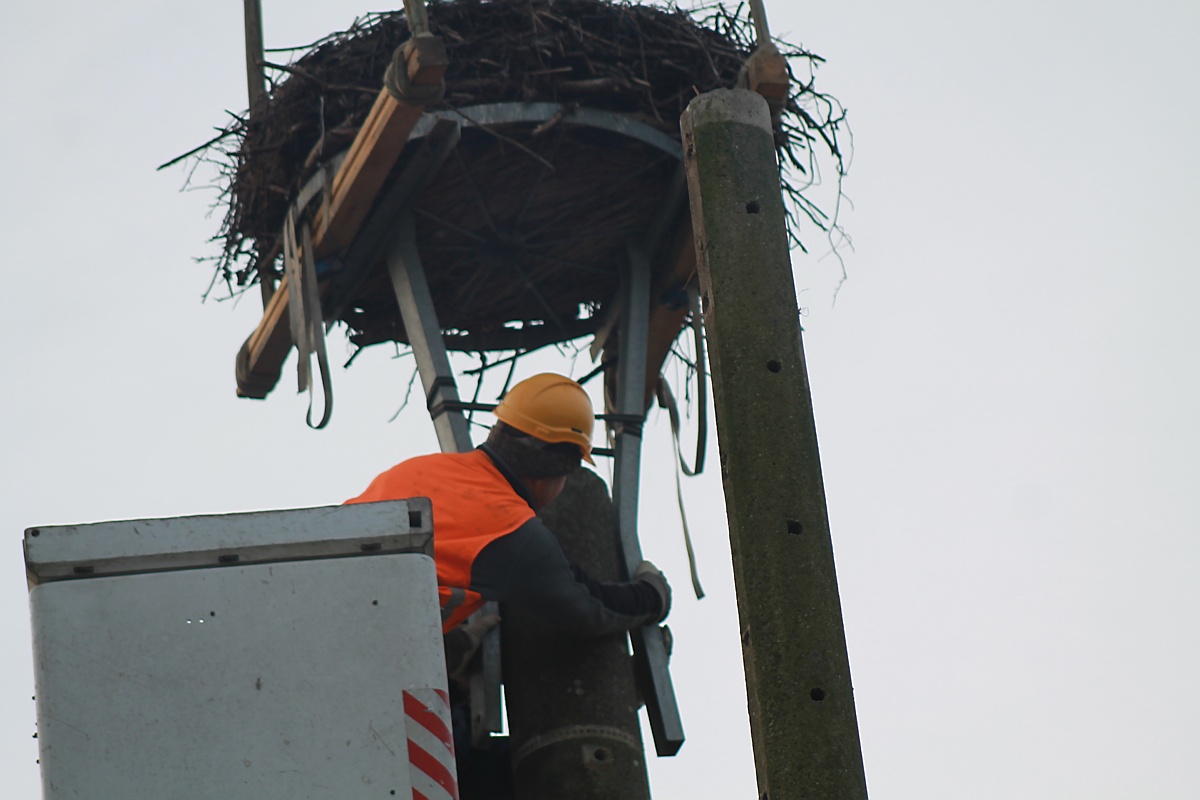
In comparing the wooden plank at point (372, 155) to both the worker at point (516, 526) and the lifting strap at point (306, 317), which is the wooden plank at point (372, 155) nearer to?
the lifting strap at point (306, 317)

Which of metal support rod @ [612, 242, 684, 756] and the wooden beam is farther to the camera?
metal support rod @ [612, 242, 684, 756]

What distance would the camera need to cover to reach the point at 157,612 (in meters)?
3.73

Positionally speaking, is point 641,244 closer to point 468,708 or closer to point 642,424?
point 642,424

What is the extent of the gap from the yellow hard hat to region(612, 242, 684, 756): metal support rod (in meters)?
0.76

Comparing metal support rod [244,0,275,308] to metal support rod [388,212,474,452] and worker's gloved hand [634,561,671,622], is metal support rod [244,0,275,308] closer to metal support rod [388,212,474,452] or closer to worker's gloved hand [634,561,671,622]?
metal support rod [388,212,474,452]

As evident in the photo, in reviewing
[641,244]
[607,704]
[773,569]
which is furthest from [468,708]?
[773,569]

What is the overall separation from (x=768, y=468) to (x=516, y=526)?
269cm

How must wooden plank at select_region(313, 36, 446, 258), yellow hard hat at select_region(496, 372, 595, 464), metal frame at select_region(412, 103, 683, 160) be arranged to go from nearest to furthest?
1. yellow hard hat at select_region(496, 372, 595, 464)
2. wooden plank at select_region(313, 36, 446, 258)
3. metal frame at select_region(412, 103, 683, 160)

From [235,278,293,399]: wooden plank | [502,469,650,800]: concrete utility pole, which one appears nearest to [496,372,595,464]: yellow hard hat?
[502,469,650,800]: concrete utility pole

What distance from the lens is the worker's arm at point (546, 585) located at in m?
6.71

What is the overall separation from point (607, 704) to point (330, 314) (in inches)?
98.3

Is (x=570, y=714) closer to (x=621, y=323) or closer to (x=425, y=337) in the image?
(x=425, y=337)

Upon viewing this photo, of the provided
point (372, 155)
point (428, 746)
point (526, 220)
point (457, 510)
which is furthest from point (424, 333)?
point (428, 746)

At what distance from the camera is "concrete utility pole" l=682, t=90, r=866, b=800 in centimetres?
391
